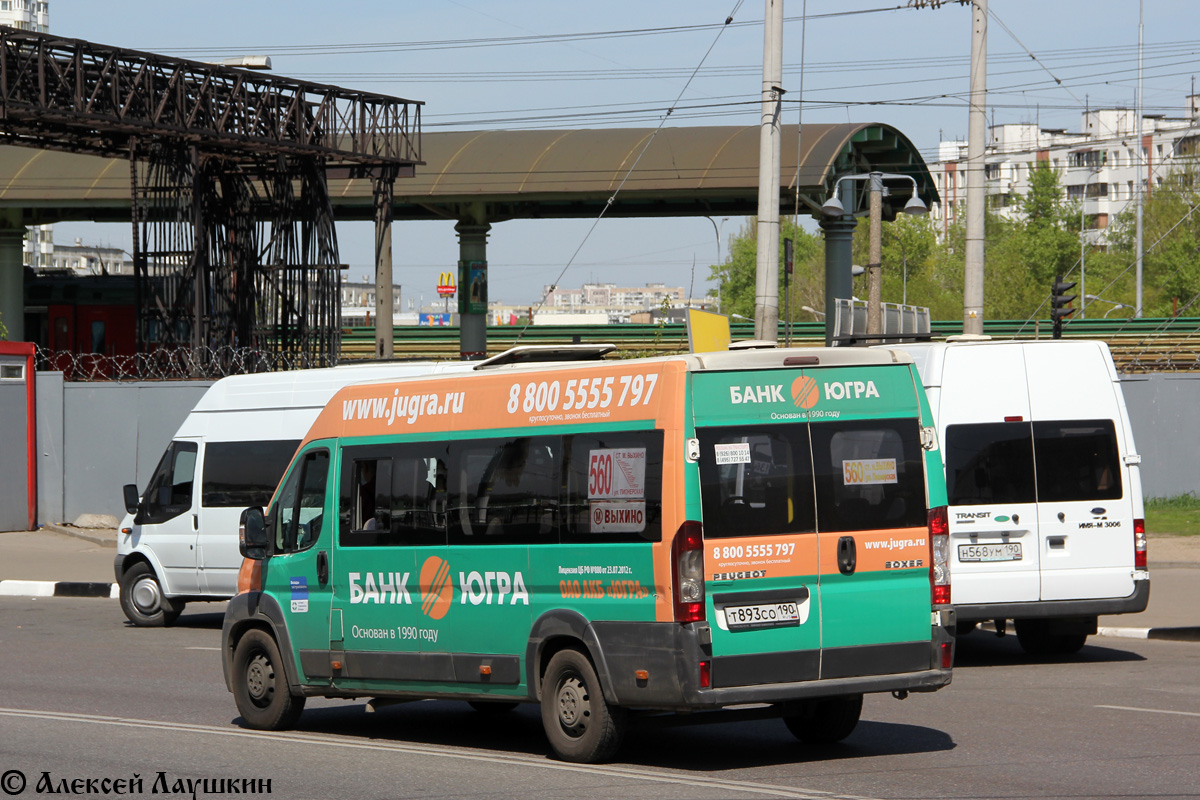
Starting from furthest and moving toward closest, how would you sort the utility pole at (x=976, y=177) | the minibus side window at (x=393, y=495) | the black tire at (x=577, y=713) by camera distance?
the utility pole at (x=976, y=177) → the minibus side window at (x=393, y=495) → the black tire at (x=577, y=713)

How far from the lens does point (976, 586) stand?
12570 mm

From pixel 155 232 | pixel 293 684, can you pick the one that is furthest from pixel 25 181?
pixel 293 684

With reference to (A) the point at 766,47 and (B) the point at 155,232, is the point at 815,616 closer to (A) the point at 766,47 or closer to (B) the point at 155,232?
(A) the point at 766,47

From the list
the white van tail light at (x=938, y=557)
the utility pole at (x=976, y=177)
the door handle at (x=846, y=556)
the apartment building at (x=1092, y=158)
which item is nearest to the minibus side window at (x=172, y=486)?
the door handle at (x=846, y=556)

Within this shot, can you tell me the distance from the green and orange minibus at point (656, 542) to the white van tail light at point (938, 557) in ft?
0.05

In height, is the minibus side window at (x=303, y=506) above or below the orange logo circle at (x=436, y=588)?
above

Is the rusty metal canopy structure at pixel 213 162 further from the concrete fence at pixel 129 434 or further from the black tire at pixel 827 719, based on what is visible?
the black tire at pixel 827 719

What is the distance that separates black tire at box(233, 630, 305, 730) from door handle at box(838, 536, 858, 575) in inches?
156

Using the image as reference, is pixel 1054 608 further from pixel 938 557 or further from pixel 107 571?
pixel 107 571

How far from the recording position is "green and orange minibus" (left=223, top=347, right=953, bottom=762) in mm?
7848

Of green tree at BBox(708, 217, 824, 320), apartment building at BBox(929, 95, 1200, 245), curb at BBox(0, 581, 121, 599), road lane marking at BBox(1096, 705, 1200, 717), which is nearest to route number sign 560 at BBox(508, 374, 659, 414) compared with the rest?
road lane marking at BBox(1096, 705, 1200, 717)

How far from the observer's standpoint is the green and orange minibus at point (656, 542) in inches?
309

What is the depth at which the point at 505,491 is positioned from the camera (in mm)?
8781

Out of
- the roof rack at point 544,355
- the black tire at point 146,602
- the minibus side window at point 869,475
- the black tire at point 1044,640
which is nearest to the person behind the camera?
the minibus side window at point 869,475
